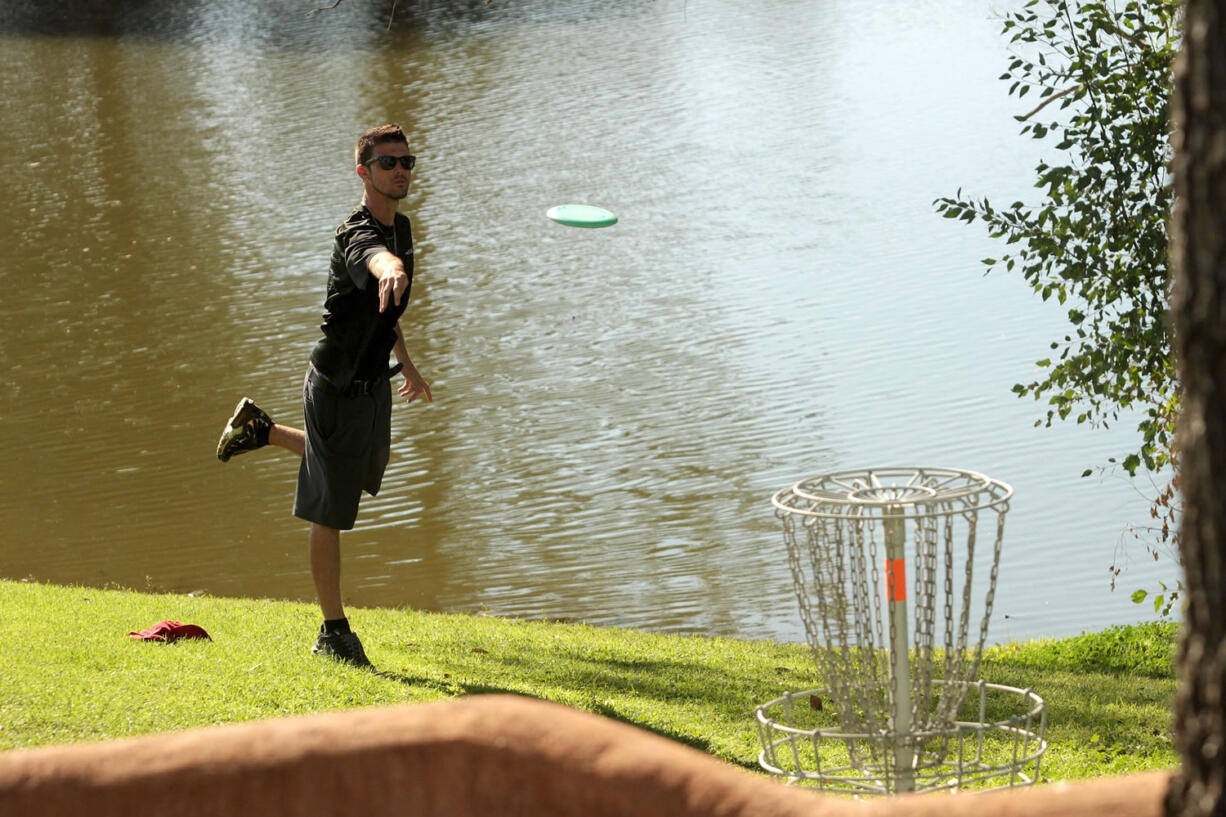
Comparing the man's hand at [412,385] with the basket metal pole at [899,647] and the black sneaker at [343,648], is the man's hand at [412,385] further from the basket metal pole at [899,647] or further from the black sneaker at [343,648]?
the basket metal pole at [899,647]

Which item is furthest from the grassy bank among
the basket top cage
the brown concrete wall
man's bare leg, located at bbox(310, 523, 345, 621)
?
the brown concrete wall

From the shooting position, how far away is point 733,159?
20.5 metres

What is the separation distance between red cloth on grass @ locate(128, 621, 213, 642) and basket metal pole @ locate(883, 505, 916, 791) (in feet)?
13.1

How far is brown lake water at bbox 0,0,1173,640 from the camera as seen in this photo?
1038 centimetres

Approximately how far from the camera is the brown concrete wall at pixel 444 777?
1877 mm

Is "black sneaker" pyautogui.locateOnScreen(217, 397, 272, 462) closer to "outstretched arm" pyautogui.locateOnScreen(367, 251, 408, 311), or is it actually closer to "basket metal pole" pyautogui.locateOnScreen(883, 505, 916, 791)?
"outstretched arm" pyautogui.locateOnScreen(367, 251, 408, 311)

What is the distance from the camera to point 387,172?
5.85m

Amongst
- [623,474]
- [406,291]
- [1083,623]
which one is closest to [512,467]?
[623,474]

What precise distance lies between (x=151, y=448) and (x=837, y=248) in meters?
7.70

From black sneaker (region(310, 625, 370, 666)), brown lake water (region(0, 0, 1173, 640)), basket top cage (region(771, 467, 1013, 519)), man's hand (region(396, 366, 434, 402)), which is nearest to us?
basket top cage (region(771, 467, 1013, 519))

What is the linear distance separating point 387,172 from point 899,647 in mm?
3201

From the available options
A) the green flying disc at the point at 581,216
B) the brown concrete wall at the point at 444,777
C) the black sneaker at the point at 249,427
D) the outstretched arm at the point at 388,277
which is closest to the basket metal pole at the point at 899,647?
the brown concrete wall at the point at 444,777

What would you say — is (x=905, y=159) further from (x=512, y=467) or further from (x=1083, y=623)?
(x=1083, y=623)

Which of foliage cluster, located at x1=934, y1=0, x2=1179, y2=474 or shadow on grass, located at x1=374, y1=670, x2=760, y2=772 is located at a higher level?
foliage cluster, located at x1=934, y1=0, x2=1179, y2=474
